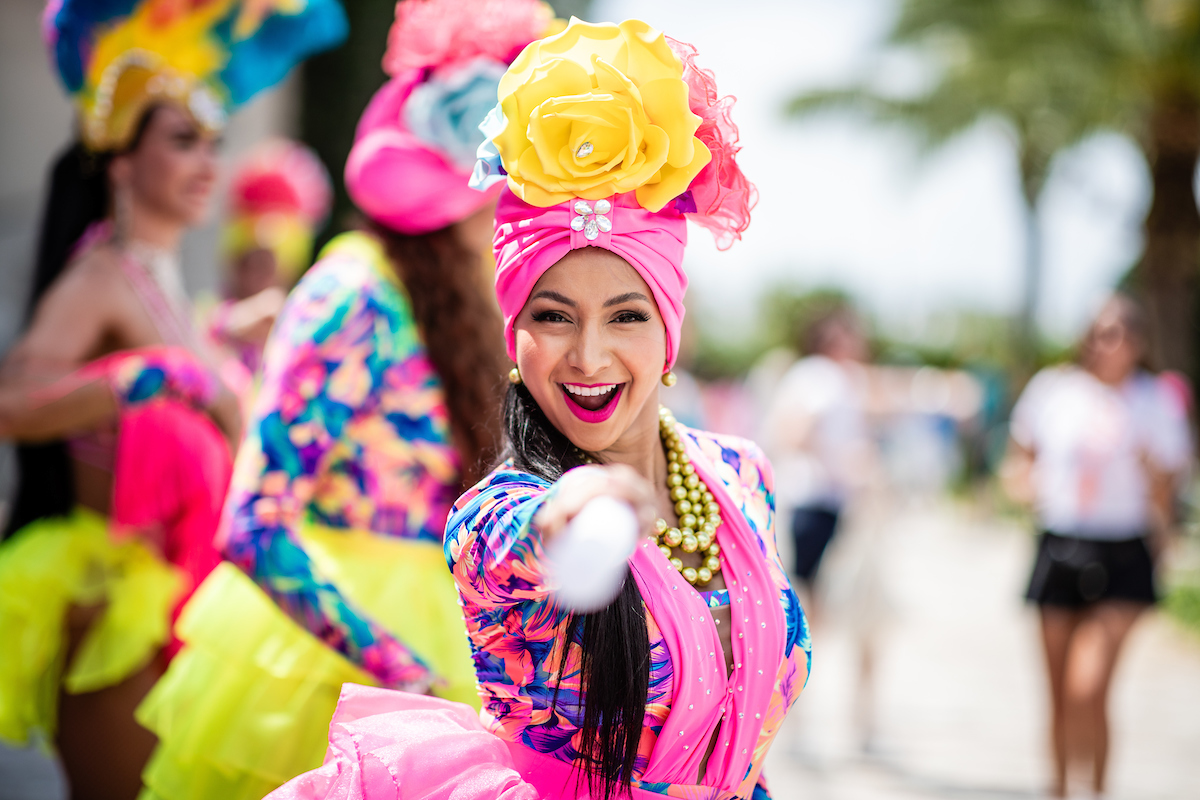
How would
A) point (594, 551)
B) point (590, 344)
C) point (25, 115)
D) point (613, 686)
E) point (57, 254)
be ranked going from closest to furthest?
1. point (594, 551)
2. point (613, 686)
3. point (590, 344)
4. point (57, 254)
5. point (25, 115)

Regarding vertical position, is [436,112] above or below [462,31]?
below

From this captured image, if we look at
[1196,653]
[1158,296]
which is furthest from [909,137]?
[1196,653]

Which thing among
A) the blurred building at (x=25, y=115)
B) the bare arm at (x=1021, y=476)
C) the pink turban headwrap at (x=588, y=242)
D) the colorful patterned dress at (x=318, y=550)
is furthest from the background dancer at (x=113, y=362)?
the bare arm at (x=1021, y=476)

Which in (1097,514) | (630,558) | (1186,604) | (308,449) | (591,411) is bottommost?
(1186,604)

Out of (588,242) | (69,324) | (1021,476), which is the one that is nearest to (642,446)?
(588,242)

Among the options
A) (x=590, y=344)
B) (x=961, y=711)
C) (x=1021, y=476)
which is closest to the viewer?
(x=590, y=344)

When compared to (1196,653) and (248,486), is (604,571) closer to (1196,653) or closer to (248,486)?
(248,486)

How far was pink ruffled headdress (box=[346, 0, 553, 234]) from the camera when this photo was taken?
7.79 feet

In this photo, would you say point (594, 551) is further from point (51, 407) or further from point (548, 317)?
point (51, 407)

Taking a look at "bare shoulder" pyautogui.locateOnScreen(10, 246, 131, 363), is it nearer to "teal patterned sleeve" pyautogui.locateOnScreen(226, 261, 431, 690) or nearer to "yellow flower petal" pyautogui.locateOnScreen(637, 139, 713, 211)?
"teal patterned sleeve" pyautogui.locateOnScreen(226, 261, 431, 690)

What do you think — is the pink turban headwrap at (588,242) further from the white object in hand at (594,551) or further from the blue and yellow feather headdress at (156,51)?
the blue and yellow feather headdress at (156,51)

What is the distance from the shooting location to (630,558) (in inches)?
62.5

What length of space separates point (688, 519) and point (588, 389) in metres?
0.29

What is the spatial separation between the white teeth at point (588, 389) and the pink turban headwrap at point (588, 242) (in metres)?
0.14
